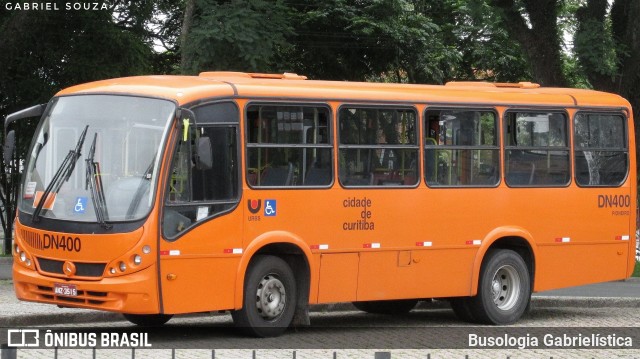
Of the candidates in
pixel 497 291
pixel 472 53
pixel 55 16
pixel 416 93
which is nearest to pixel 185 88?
pixel 416 93

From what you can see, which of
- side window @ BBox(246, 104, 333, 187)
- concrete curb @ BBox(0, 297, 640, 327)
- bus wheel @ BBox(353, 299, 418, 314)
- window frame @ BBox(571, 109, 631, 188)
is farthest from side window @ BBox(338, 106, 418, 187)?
window frame @ BBox(571, 109, 631, 188)

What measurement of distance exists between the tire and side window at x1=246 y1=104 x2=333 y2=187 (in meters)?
3.01

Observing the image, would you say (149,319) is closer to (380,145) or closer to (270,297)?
(270,297)

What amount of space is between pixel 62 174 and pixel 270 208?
2.28 meters

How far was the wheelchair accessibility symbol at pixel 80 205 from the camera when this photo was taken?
14.3 metres

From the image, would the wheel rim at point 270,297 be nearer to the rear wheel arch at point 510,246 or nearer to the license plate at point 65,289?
the license plate at point 65,289

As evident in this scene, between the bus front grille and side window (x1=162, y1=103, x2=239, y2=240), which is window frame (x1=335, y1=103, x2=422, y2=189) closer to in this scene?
side window (x1=162, y1=103, x2=239, y2=240)

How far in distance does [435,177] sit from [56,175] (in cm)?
487

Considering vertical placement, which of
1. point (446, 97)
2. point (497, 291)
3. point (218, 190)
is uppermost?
point (446, 97)

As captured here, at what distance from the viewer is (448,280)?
17.2 meters

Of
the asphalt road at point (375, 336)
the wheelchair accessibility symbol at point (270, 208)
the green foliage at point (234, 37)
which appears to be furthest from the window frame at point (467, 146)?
the green foliage at point (234, 37)

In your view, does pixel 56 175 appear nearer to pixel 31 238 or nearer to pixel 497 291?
pixel 31 238

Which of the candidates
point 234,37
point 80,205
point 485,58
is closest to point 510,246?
point 80,205

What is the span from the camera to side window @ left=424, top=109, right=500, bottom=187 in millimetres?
17203
